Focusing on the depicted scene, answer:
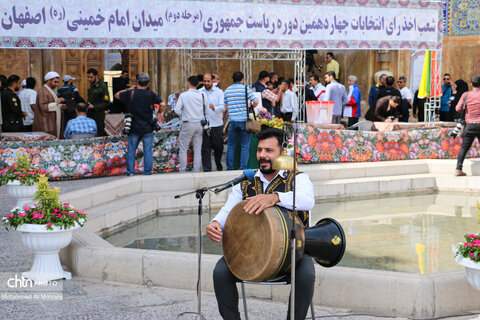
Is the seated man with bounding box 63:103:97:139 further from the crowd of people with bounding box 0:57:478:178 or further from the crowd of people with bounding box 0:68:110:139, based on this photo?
the crowd of people with bounding box 0:68:110:139

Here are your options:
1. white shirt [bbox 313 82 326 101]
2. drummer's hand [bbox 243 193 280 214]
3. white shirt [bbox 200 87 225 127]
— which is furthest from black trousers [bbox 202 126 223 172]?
drummer's hand [bbox 243 193 280 214]

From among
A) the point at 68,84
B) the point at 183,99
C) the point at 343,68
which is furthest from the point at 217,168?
the point at 343,68

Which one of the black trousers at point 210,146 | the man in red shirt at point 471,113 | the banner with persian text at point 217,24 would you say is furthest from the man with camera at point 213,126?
the man in red shirt at point 471,113

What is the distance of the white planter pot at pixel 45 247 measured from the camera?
17.9 ft

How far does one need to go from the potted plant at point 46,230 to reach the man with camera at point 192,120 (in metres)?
4.67

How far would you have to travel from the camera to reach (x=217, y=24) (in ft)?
34.7

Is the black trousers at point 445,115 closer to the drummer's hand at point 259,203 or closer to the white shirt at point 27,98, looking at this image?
the white shirt at point 27,98

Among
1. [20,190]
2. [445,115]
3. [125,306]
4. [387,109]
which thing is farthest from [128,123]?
[445,115]

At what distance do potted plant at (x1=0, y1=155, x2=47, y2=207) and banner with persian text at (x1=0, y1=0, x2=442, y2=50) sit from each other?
2.58 metres

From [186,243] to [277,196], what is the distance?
403cm

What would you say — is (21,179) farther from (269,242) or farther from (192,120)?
(269,242)

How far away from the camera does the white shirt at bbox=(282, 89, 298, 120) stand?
12.6 metres

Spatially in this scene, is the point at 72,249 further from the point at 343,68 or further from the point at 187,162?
the point at 343,68

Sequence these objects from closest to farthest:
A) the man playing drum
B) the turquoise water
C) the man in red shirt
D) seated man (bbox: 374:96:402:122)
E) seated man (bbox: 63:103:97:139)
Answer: the man playing drum < the turquoise water < seated man (bbox: 63:103:97:139) < the man in red shirt < seated man (bbox: 374:96:402:122)
